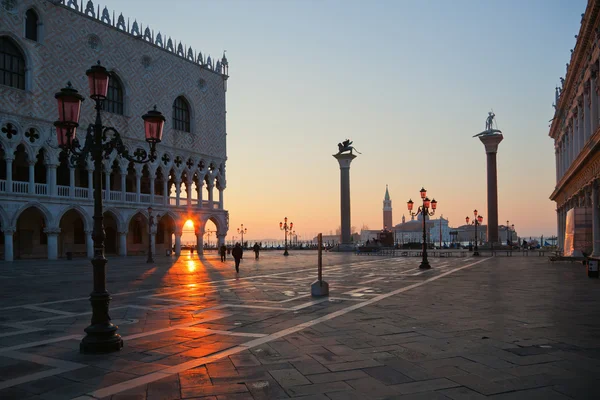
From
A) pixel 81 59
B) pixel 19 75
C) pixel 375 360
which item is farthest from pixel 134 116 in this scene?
pixel 375 360

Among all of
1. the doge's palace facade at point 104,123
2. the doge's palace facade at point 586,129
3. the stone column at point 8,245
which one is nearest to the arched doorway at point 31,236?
the doge's palace facade at point 104,123

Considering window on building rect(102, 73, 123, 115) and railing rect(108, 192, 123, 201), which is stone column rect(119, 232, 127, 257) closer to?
railing rect(108, 192, 123, 201)

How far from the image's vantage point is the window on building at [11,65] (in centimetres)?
3164

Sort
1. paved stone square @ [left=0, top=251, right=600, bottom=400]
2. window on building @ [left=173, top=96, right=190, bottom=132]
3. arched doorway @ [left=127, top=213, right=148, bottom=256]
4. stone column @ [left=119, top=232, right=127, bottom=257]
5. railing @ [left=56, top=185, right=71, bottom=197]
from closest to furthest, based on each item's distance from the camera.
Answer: paved stone square @ [left=0, top=251, right=600, bottom=400], railing @ [left=56, top=185, right=71, bottom=197], stone column @ [left=119, top=232, right=127, bottom=257], arched doorway @ [left=127, top=213, right=148, bottom=256], window on building @ [left=173, top=96, right=190, bottom=132]

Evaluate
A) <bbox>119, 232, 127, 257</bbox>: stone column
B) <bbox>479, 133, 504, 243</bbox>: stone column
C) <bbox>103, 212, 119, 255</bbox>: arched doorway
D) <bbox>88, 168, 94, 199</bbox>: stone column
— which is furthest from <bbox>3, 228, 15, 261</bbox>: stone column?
<bbox>479, 133, 504, 243</bbox>: stone column

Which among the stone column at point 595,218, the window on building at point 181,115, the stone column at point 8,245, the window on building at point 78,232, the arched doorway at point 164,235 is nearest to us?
the stone column at point 595,218

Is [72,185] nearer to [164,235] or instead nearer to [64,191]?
[64,191]

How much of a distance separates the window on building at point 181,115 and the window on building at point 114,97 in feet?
19.7

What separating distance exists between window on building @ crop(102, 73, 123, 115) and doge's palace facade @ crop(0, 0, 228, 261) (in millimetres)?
88

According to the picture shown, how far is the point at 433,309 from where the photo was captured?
9.38 meters

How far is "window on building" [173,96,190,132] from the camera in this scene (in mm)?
45438

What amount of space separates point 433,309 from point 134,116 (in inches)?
1430

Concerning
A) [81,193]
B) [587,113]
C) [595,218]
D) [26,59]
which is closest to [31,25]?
[26,59]

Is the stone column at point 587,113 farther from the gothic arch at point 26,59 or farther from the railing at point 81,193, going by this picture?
the gothic arch at point 26,59
